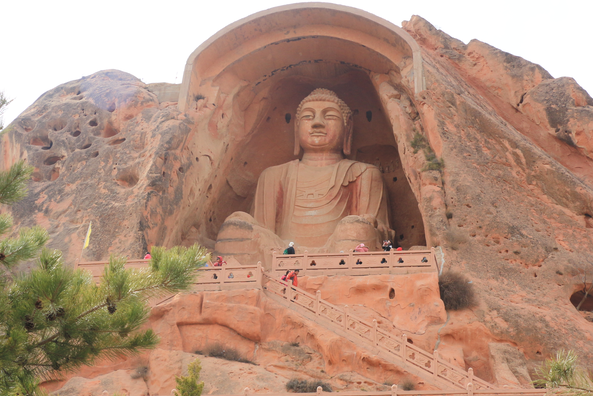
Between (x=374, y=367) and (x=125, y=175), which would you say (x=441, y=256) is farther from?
(x=125, y=175)

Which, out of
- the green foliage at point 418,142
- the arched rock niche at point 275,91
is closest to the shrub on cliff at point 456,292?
the green foliage at point 418,142

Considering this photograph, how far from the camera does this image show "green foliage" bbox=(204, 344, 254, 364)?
9766 millimetres

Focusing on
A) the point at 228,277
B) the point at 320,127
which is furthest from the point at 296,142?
the point at 228,277

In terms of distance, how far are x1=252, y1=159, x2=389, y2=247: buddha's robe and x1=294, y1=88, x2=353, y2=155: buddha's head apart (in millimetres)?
577

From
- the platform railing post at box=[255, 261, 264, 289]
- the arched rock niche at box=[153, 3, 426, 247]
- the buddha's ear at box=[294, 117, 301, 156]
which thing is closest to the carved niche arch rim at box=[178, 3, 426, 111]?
the arched rock niche at box=[153, 3, 426, 247]

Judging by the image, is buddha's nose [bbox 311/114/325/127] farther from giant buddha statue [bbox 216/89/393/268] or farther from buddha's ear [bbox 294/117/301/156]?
buddha's ear [bbox 294/117/301/156]

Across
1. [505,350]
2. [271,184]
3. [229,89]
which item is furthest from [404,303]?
A: [229,89]

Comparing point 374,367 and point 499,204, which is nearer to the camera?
point 374,367

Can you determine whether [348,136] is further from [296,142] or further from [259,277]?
[259,277]

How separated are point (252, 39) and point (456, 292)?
7.32 m

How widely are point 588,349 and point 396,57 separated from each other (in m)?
7.01

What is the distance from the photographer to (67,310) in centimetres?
598

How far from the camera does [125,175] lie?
13344 millimetres

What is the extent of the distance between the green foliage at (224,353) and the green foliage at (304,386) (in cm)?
97
